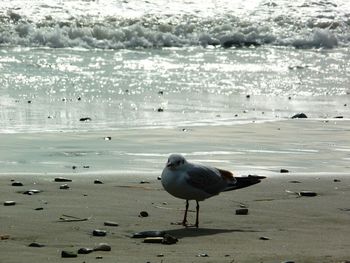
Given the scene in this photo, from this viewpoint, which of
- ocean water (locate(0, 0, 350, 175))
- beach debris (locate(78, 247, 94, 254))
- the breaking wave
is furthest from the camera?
the breaking wave

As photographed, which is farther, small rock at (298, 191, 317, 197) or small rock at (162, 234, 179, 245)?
small rock at (298, 191, 317, 197)

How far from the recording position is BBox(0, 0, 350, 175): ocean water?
9.60 m

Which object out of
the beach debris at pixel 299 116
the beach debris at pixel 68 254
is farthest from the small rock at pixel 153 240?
the beach debris at pixel 299 116

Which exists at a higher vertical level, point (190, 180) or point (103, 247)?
point (190, 180)

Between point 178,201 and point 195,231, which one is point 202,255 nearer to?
point 195,231

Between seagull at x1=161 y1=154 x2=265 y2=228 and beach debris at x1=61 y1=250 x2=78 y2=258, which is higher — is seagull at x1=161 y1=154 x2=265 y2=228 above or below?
above

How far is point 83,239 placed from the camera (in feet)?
18.6

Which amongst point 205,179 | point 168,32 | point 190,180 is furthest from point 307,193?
point 168,32

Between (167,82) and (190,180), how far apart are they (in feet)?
29.9

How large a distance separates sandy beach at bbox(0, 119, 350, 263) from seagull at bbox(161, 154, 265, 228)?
21 centimetres

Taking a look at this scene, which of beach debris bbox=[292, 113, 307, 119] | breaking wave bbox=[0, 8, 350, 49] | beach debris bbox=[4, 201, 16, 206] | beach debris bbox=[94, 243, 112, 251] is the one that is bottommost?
beach debris bbox=[94, 243, 112, 251]

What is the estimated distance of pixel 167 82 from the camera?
15352 millimetres

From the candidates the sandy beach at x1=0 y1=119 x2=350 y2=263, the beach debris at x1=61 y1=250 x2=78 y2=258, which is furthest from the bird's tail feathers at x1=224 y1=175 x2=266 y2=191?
the beach debris at x1=61 y1=250 x2=78 y2=258

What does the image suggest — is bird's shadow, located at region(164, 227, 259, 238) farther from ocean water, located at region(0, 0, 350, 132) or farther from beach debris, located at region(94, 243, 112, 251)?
ocean water, located at region(0, 0, 350, 132)
